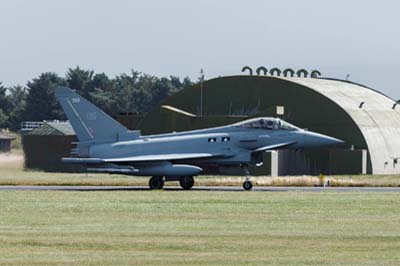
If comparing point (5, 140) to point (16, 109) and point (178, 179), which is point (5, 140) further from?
point (178, 179)

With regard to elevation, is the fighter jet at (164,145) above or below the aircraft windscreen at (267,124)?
below

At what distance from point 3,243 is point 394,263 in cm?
743

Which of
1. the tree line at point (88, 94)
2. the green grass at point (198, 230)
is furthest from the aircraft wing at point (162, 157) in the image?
the tree line at point (88, 94)

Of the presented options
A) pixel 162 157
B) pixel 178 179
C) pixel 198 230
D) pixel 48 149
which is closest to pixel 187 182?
pixel 178 179

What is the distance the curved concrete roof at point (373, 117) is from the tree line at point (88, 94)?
61.4 metres

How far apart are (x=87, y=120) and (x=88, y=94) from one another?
101 m

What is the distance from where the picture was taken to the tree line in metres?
138

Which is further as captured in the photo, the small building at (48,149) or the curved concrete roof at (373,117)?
the small building at (48,149)

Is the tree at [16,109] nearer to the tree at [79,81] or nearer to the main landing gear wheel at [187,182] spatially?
the tree at [79,81]

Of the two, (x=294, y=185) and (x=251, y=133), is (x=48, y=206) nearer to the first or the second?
(x=251, y=133)

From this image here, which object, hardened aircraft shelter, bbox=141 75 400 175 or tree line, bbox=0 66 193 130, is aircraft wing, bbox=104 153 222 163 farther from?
tree line, bbox=0 66 193 130

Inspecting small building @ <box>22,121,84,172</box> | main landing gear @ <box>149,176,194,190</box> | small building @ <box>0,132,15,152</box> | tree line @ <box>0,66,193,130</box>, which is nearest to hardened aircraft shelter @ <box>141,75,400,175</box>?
small building @ <box>22,121,84,172</box>

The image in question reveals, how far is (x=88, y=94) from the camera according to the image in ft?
477

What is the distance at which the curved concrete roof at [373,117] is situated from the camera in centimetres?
6650
